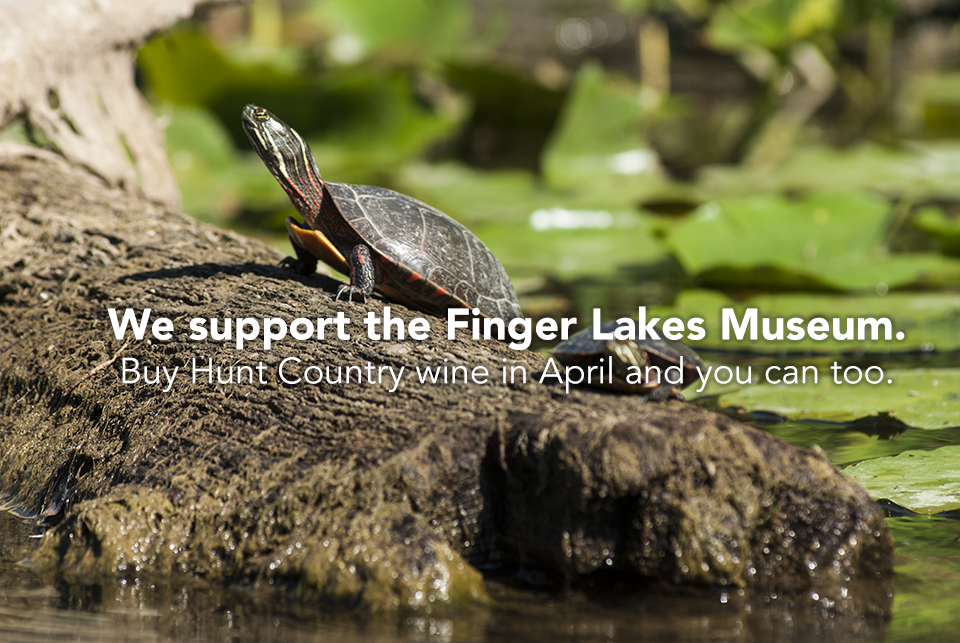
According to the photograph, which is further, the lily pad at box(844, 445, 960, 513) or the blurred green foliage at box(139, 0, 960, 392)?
the blurred green foliage at box(139, 0, 960, 392)

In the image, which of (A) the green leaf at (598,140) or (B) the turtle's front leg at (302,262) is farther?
(A) the green leaf at (598,140)

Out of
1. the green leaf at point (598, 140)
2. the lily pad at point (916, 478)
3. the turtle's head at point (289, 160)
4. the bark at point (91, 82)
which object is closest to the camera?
the lily pad at point (916, 478)

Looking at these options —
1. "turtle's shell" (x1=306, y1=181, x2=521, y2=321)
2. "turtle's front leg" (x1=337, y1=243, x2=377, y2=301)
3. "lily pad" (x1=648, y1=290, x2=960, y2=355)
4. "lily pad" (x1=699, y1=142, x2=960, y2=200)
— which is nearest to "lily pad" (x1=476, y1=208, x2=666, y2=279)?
"lily pad" (x1=648, y1=290, x2=960, y2=355)

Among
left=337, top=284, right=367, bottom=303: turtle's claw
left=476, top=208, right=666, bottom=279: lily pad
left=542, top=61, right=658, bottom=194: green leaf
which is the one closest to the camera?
left=337, top=284, right=367, bottom=303: turtle's claw

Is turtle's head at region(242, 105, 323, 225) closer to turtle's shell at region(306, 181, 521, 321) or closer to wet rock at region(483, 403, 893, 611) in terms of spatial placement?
turtle's shell at region(306, 181, 521, 321)

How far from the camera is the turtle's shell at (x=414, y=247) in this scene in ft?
10.5

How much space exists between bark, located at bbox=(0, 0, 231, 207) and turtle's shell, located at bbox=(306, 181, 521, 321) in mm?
1730

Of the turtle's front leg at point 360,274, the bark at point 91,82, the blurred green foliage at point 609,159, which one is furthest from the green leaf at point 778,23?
the turtle's front leg at point 360,274

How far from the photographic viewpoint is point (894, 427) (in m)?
3.43

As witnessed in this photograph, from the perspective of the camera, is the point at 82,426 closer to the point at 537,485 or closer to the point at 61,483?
the point at 61,483

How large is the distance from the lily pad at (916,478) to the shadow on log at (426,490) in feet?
1.45

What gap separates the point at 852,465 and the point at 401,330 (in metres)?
1.49

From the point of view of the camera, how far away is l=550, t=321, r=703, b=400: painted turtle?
2.60m

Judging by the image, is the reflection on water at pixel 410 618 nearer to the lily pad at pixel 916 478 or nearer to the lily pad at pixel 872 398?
the lily pad at pixel 916 478
